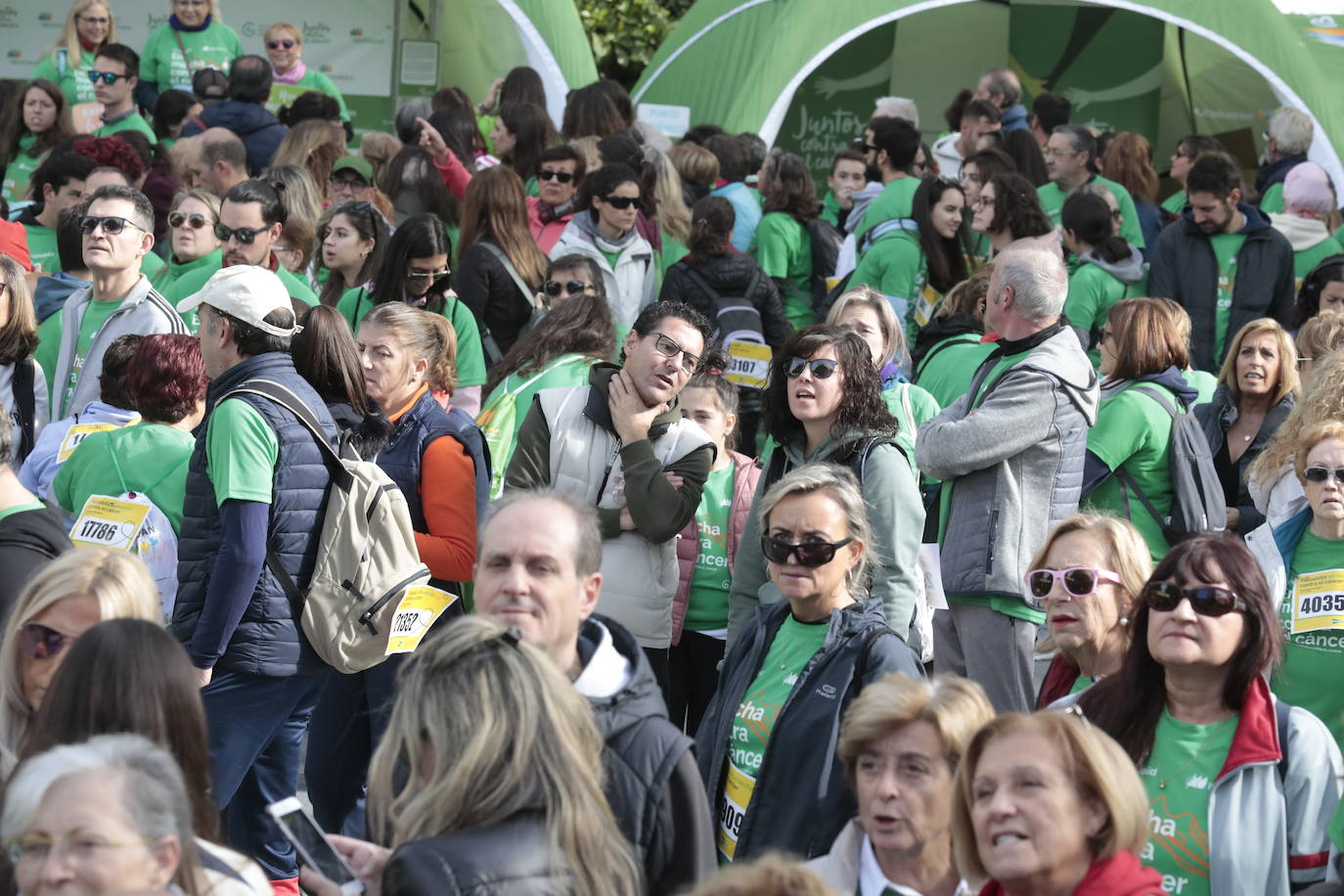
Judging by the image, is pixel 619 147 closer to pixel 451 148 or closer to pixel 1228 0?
pixel 451 148

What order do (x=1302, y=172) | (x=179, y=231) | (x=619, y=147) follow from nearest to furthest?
1. (x=179, y=231)
2. (x=619, y=147)
3. (x=1302, y=172)

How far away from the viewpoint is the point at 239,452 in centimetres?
479

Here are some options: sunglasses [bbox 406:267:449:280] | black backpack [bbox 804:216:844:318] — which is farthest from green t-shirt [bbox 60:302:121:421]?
black backpack [bbox 804:216:844:318]

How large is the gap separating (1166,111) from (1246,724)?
47.3ft

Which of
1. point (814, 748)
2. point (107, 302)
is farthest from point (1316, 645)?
point (107, 302)

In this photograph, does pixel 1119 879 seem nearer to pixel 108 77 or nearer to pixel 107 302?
pixel 107 302

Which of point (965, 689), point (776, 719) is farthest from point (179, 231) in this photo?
point (965, 689)

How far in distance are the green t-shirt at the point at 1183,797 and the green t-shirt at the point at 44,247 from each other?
6.51 m

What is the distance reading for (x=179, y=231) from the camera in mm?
7445

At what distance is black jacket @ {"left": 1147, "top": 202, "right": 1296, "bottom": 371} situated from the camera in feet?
30.3

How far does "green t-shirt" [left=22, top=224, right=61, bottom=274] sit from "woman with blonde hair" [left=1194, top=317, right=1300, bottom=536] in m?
5.50

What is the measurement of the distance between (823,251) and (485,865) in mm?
7381

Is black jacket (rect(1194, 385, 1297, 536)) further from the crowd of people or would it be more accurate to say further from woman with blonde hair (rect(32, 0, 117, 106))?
woman with blonde hair (rect(32, 0, 117, 106))

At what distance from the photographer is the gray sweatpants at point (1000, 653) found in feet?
18.2
